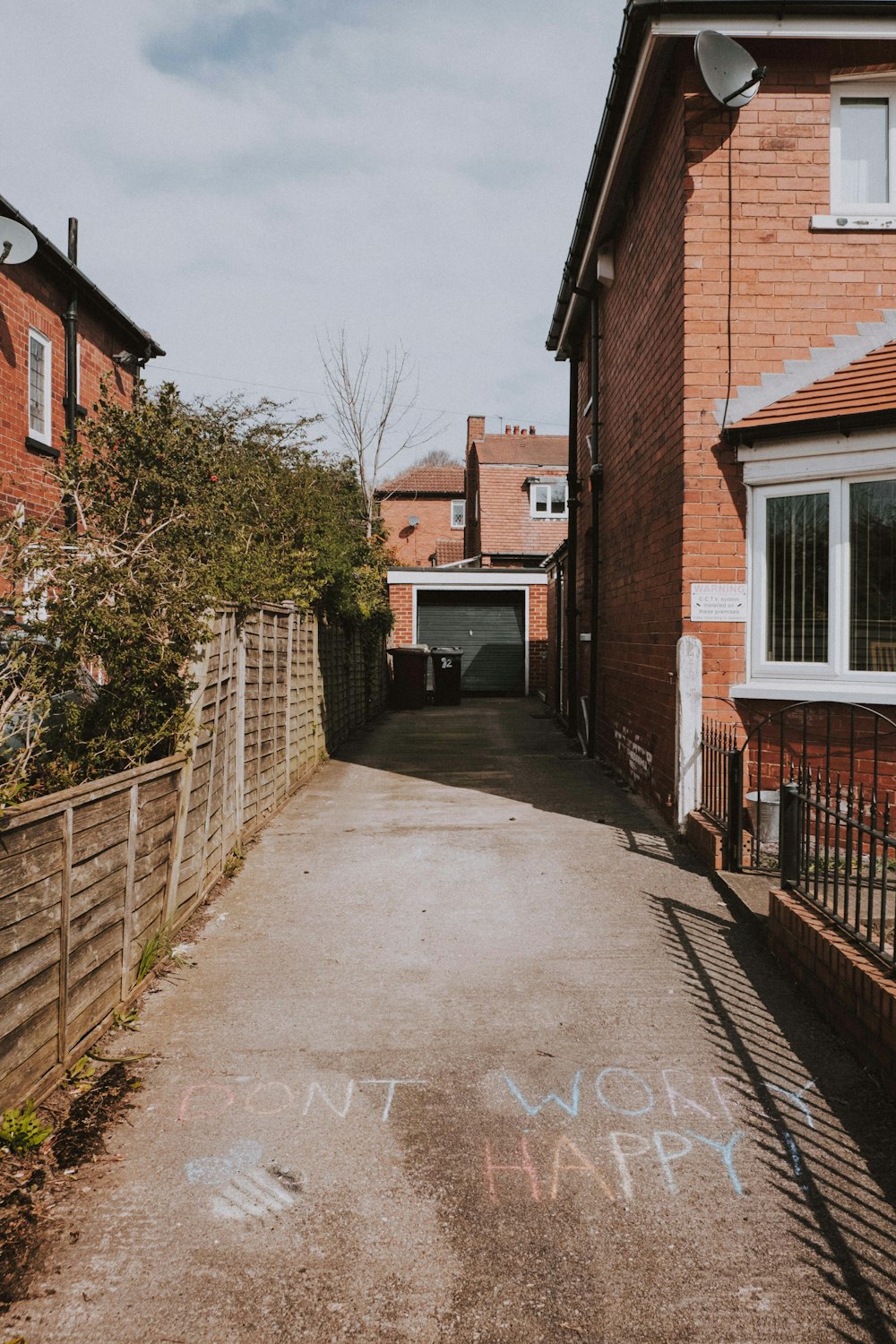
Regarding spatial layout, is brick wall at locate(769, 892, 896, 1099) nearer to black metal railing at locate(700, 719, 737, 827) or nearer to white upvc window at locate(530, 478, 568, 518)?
black metal railing at locate(700, 719, 737, 827)

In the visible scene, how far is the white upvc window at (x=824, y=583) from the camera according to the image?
690 centimetres

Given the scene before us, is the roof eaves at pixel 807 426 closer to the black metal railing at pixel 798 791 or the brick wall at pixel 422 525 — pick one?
the black metal railing at pixel 798 791

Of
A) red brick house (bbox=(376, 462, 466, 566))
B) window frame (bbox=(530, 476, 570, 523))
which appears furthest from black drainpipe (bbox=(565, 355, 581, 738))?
red brick house (bbox=(376, 462, 466, 566))

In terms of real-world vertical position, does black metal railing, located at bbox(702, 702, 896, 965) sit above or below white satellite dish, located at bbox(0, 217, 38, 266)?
below

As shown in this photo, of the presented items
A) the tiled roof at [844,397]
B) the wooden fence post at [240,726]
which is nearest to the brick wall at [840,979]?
the tiled roof at [844,397]

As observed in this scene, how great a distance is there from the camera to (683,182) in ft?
25.0

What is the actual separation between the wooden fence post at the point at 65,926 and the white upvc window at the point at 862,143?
25.0ft

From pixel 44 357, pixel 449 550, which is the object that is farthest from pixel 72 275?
pixel 449 550

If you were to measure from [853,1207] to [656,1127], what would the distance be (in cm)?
68

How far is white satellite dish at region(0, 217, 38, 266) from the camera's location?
35.4 ft

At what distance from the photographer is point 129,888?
4312mm

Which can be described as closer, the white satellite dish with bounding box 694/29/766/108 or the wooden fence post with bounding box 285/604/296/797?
the white satellite dish with bounding box 694/29/766/108

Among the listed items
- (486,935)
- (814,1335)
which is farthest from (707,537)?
(814,1335)

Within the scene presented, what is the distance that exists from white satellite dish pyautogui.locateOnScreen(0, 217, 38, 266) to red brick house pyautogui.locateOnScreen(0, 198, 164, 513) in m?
0.17
